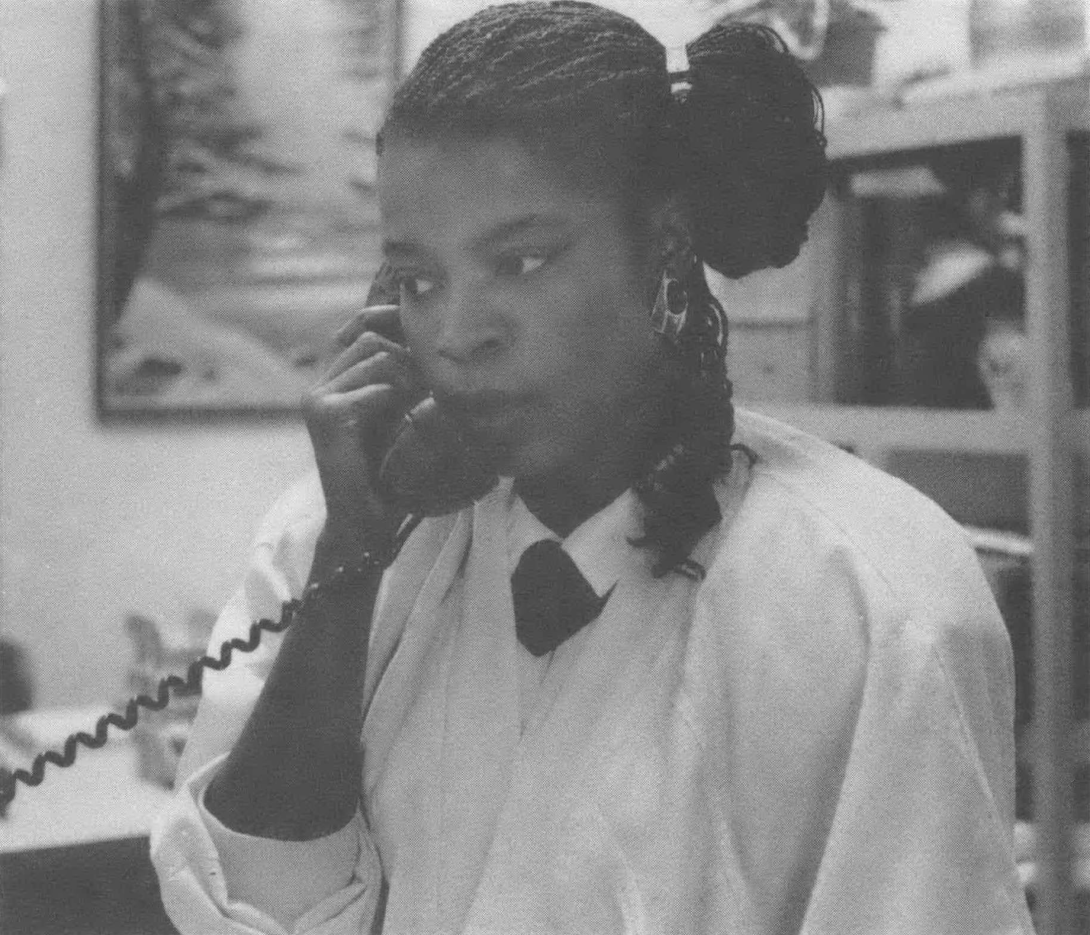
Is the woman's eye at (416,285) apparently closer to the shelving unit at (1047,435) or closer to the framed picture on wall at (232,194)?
the shelving unit at (1047,435)

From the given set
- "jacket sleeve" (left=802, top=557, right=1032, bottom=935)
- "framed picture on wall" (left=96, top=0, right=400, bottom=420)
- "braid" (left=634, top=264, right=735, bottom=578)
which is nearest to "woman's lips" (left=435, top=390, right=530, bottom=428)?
"braid" (left=634, top=264, right=735, bottom=578)

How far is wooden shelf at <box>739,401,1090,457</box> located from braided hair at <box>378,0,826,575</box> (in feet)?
2.34

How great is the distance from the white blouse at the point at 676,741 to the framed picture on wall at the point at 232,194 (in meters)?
1.19

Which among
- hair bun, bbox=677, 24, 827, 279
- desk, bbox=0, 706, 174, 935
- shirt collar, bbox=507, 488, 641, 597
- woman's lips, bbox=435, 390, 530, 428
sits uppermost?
hair bun, bbox=677, 24, 827, 279

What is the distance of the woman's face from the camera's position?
0.71 m

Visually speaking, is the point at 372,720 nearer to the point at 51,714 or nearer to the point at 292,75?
the point at 51,714

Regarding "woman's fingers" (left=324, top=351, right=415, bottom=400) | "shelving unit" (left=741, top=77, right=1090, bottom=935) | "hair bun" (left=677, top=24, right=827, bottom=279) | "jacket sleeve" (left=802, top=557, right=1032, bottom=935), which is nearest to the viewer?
"jacket sleeve" (left=802, top=557, right=1032, bottom=935)

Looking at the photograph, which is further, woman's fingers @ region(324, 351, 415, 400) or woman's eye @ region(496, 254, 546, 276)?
woman's fingers @ region(324, 351, 415, 400)

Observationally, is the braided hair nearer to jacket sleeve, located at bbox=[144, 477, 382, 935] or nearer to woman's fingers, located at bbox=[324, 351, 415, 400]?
woman's fingers, located at bbox=[324, 351, 415, 400]

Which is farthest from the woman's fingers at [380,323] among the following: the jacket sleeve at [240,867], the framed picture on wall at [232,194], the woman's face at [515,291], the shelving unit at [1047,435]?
the framed picture on wall at [232,194]

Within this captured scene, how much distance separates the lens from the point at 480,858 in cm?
78

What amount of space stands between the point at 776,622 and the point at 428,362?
24cm

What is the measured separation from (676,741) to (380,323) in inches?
13.3

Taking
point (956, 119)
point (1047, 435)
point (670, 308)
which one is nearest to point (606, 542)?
point (670, 308)
